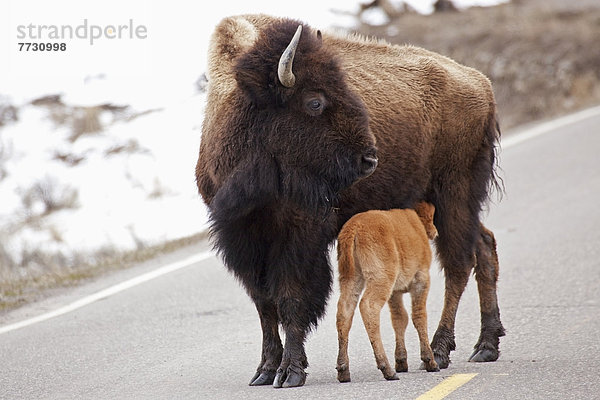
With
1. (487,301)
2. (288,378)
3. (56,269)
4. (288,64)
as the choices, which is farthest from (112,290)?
(288,64)

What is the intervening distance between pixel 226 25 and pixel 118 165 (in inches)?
433

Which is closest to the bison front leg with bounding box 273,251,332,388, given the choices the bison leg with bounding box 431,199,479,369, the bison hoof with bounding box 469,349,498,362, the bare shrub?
the bison hoof with bounding box 469,349,498,362

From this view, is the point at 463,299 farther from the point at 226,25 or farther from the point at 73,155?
the point at 73,155

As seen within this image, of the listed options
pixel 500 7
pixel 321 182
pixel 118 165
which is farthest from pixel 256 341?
pixel 500 7

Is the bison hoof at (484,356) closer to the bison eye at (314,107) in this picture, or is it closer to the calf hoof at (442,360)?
the calf hoof at (442,360)

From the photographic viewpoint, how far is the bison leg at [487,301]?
23.0 feet

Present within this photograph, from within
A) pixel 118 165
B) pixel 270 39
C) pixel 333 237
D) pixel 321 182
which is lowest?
pixel 118 165

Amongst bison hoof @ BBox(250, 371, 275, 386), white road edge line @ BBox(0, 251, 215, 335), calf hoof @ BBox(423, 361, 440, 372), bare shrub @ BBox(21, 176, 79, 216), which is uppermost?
calf hoof @ BBox(423, 361, 440, 372)

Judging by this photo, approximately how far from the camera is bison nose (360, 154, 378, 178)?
593 cm

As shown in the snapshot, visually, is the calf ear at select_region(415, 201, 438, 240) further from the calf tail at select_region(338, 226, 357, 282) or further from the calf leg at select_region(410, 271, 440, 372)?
the calf tail at select_region(338, 226, 357, 282)

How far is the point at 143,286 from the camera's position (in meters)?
9.95

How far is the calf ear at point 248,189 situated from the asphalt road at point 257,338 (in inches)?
43.3

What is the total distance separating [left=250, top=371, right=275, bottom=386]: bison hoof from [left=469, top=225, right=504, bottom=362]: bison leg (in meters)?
1.50

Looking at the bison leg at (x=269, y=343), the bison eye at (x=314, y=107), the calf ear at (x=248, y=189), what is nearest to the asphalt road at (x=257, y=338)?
the bison leg at (x=269, y=343)
